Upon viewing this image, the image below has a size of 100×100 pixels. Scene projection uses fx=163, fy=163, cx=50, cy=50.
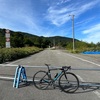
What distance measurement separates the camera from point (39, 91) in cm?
582

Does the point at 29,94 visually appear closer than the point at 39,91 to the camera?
Yes

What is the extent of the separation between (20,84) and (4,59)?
1156 cm

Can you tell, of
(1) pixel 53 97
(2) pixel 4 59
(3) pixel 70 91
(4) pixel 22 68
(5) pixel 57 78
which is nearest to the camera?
(1) pixel 53 97

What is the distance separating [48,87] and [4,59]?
12474 millimetres

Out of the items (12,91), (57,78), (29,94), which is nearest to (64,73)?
(57,78)

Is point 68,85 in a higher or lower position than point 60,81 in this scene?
lower

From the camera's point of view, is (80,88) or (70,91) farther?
(80,88)

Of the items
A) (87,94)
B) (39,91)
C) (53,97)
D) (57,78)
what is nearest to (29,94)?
(39,91)

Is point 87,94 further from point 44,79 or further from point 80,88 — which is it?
point 44,79

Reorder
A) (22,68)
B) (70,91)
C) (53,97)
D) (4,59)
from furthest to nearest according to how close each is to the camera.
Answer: (4,59) < (22,68) < (70,91) < (53,97)

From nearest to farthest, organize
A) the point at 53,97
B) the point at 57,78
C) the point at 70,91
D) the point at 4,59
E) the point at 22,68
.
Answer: the point at 53,97
the point at 70,91
the point at 57,78
the point at 22,68
the point at 4,59

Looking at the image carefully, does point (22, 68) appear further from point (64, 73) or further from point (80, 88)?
point (80, 88)

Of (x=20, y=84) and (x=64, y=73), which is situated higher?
(x=64, y=73)

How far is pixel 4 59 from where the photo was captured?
1773 cm
